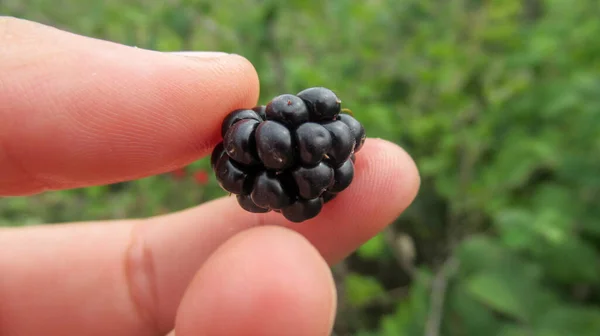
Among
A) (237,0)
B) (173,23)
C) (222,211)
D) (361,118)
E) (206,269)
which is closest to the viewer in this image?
(206,269)

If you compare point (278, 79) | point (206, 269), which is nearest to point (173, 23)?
point (278, 79)

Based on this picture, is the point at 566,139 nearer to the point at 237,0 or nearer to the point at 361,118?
the point at 361,118

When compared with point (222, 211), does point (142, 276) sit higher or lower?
lower

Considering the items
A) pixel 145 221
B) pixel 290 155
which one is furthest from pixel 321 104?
pixel 145 221

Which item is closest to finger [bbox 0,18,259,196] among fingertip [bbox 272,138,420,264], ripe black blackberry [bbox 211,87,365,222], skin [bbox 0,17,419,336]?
skin [bbox 0,17,419,336]

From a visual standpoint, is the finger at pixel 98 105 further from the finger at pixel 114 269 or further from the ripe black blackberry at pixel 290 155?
the finger at pixel 114 269

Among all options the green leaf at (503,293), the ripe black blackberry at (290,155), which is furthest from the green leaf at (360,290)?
the ripe black blackberry at (290,155)
